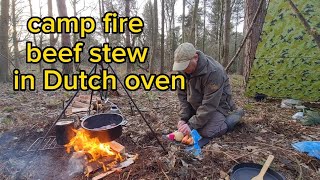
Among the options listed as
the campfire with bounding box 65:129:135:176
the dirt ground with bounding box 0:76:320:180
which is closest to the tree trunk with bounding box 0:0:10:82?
the dirt ground with bounding box 0:76:320:180

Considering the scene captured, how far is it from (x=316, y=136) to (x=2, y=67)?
40.1 feet

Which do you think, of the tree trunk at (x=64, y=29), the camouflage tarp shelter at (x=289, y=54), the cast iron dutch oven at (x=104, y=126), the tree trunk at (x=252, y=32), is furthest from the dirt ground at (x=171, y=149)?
the tree trunk at (x=64, y=29)

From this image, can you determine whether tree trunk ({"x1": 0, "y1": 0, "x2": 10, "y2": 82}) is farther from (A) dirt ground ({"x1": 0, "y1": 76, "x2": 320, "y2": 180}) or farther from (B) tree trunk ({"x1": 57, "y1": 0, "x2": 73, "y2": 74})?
(A) dirt ground ({"x1": 0, "y1": 76, "x2": 320, "y2": 180})

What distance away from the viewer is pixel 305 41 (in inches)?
209

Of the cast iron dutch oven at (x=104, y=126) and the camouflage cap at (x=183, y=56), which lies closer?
the cast iron dutch oven at (x=104, y=126)

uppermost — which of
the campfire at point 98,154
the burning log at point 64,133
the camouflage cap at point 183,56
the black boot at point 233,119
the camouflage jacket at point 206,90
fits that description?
the camouflage cap at point 183,56

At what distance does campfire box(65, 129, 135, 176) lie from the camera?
3.14m

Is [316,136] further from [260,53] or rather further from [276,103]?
[260,53]

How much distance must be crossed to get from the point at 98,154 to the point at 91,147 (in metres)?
0.17

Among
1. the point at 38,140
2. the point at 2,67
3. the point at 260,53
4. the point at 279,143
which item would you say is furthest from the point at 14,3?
the point at 279,143

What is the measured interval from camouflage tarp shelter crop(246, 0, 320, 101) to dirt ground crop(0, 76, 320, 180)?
0.68 metres

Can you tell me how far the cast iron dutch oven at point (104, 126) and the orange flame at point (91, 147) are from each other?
15 centimetres

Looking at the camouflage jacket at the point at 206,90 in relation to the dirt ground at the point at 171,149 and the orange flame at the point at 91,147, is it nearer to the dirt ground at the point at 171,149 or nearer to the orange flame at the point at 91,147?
the dirt ground at the point at 171,149

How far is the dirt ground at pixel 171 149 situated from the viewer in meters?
2.92
